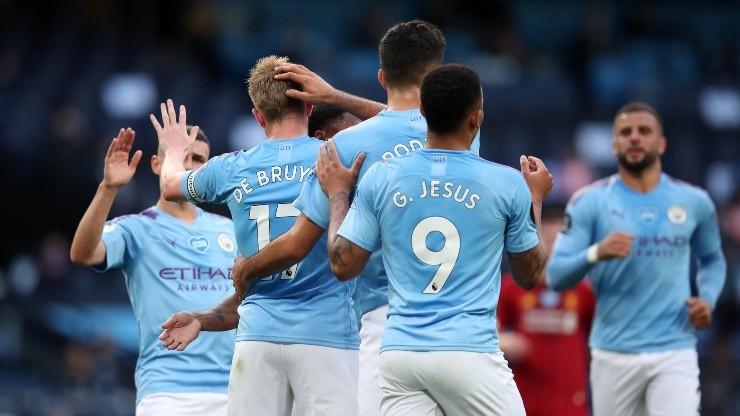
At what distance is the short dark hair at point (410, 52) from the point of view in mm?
6758

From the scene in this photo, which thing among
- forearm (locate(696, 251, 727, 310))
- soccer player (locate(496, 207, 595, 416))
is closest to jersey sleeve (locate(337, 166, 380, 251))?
forearm (locate(696, 251, 727, 310))

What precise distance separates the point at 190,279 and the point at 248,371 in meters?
1.78

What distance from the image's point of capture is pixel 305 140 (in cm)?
705

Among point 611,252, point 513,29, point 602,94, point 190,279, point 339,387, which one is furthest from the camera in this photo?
point 513,29

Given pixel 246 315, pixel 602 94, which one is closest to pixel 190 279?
pixel 246 315

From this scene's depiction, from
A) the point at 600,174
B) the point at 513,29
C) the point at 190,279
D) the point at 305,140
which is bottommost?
the point at 190,279

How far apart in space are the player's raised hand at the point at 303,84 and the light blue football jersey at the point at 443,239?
3.09 feet

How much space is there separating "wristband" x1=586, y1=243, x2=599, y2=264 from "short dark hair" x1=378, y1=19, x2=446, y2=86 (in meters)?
3.13

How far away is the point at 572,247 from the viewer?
10.0m

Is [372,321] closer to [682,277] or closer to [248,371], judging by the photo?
[248,371]

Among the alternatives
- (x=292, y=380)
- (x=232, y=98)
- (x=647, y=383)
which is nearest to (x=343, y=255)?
(x=292, y=380)

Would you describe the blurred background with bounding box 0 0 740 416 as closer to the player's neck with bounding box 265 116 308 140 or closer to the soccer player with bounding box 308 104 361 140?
the soccer player with bounding box 308 104 361 140

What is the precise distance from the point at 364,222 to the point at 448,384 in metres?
0.86

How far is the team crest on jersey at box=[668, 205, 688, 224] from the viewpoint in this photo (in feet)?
32.4
